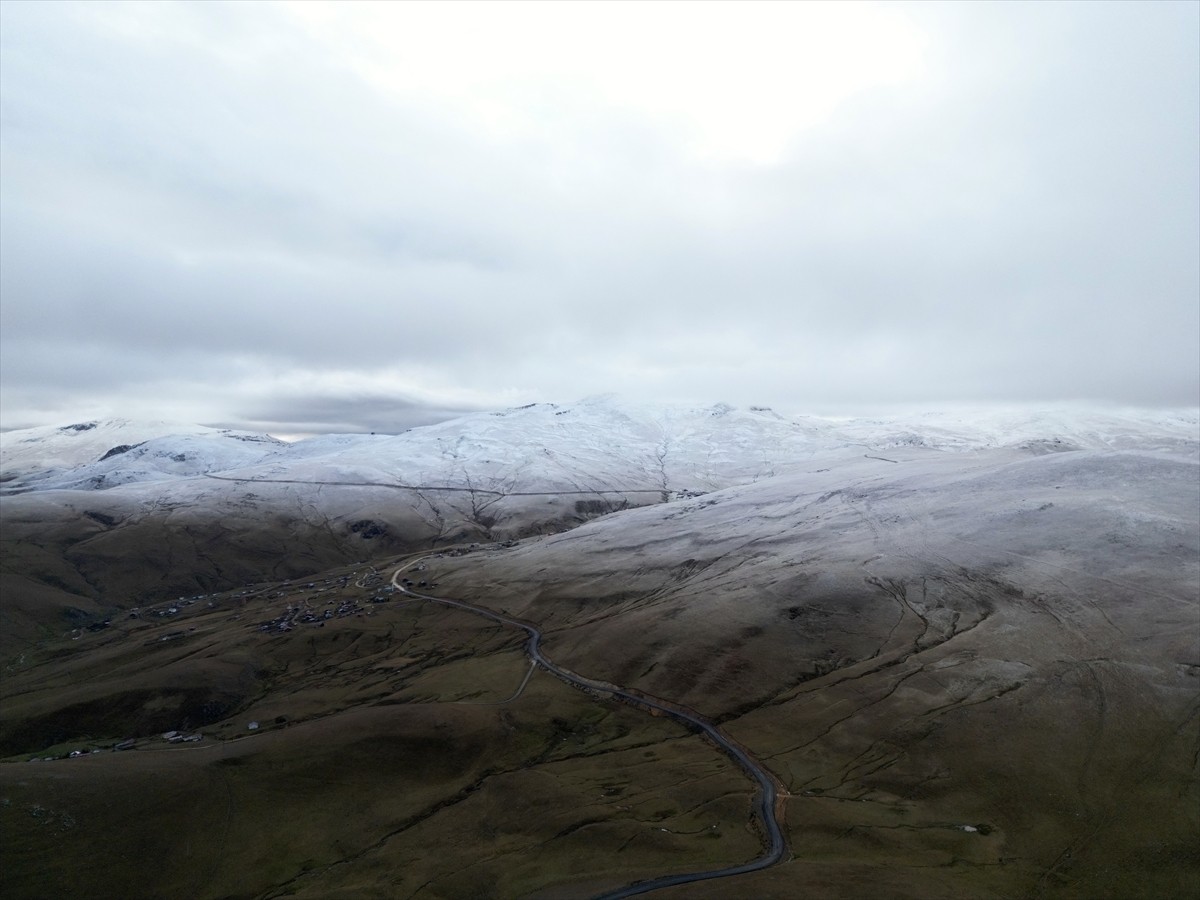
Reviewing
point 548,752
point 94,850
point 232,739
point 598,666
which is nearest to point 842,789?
point 548,752

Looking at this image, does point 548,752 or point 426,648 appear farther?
point 426,648

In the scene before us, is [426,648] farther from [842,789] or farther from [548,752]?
[842,789]

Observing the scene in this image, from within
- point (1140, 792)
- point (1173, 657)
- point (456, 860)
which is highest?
point (1173, 657)

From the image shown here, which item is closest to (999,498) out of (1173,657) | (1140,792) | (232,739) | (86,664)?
(1173,657)

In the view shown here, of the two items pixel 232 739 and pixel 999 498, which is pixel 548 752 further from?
pixel 999 498

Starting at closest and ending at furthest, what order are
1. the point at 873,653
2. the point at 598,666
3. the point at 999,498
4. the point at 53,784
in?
the point at 53,784 → the point at 873,653 → the point at 598,666 → the point at 999,498

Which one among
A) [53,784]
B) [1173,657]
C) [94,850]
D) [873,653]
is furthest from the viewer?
[873,653]

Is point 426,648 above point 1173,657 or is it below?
below
